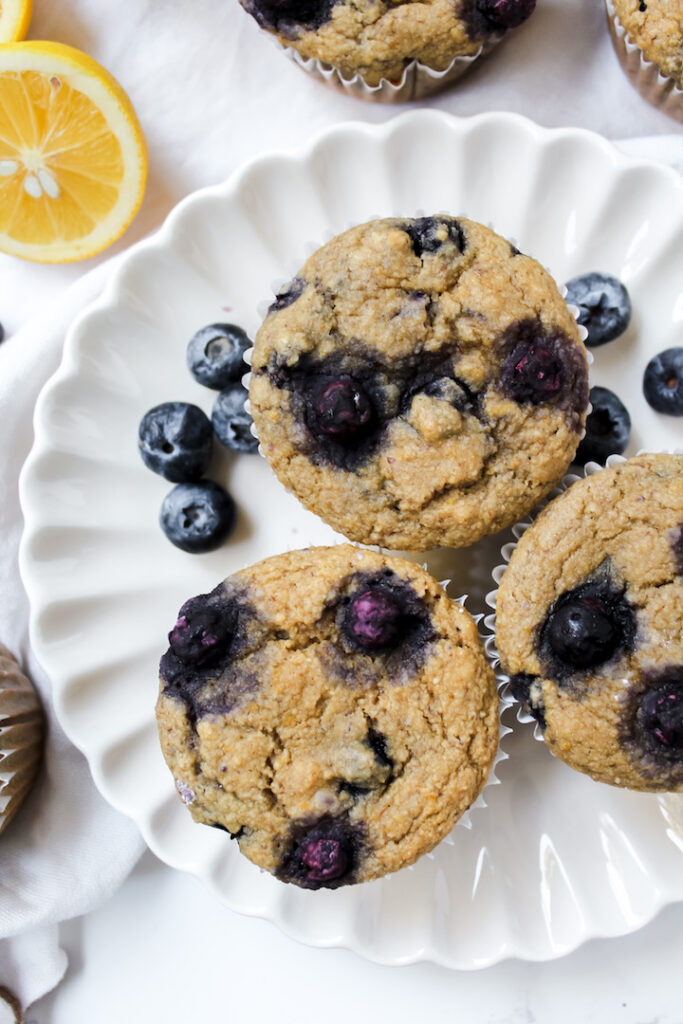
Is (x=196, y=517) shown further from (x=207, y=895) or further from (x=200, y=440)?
(x=207, y=895)

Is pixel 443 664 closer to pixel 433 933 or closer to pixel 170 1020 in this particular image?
pixel 433 933

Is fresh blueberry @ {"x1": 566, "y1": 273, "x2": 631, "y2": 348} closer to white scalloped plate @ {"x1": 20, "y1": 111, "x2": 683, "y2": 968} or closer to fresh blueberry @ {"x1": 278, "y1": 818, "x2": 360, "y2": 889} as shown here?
white scalloped plate @ {"x1": 20, "y1": 111, "x2": 683, "y2": 968}

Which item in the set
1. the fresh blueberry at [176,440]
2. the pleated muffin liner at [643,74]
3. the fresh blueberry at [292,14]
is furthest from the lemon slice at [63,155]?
the pleated muffin liner at [643,74]

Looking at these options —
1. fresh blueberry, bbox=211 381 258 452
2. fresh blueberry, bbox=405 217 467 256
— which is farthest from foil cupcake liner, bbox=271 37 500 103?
fresh blueberry, bbox=211 381 258 452

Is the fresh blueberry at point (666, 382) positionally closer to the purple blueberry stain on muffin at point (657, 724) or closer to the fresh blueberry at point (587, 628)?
the fresh blueberry at point (587, 628)

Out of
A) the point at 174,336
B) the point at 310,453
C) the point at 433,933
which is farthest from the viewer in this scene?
the point at 174,336

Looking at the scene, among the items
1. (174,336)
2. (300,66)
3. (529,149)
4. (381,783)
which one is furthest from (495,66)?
(381,783)
